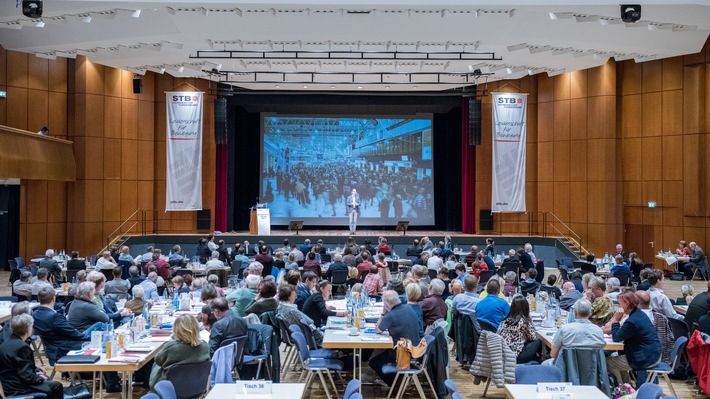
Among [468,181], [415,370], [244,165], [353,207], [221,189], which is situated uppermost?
[244,165]

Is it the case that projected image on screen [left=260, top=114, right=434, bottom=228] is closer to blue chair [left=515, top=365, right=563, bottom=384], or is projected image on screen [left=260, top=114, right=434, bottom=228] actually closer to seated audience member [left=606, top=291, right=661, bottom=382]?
seated audience member [left=606, top=291, right=661, bottom=382]

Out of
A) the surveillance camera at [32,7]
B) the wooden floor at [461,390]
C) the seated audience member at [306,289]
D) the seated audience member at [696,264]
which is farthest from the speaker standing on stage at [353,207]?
the wooden floor at [461,390]

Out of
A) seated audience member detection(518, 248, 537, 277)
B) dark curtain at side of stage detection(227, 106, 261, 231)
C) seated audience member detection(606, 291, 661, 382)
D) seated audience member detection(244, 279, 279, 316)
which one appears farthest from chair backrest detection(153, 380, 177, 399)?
dark curtain at side of stage detection(227, 106, 261, 231)

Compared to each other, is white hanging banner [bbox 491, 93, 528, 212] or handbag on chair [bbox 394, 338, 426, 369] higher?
white hanging banner [bbox 491, 93, 528, 212]

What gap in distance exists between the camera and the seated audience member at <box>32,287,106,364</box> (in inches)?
314

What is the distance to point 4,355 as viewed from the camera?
6.53 metres

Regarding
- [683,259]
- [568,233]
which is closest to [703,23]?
[683,259]

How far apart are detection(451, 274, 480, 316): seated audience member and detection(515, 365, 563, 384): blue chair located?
3.20m

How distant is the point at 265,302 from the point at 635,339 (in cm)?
421

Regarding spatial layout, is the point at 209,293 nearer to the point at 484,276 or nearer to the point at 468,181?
the point at 484,276

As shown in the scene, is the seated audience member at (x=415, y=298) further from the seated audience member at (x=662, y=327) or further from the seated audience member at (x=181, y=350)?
the seated audience member at (x=181, y=350)

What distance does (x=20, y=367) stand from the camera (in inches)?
258

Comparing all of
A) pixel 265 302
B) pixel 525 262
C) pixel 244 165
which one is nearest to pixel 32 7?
pixel 265 302

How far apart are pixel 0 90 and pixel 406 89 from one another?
12426 mm
